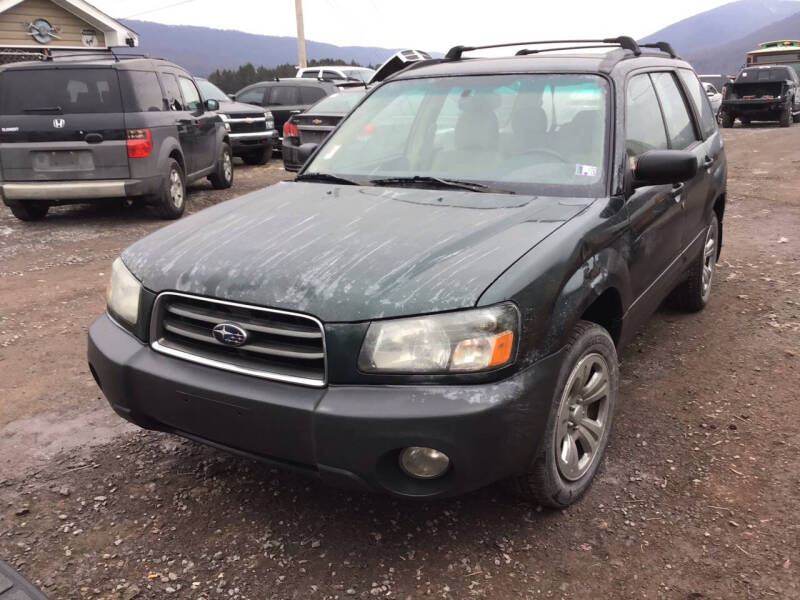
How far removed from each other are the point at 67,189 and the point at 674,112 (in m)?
6.31

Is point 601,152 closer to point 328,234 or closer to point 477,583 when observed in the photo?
point 328,234

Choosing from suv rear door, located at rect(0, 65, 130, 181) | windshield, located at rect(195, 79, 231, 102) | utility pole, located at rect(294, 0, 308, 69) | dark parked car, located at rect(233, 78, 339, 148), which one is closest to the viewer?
suv rear door, located at rect(0, 65, 130, 181)

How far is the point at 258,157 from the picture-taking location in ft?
44.1

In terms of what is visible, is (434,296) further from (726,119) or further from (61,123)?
(726,119)

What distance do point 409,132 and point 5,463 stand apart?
2519 millimetres

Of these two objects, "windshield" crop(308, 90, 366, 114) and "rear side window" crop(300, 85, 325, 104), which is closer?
"windshield" crop(308, 90, 366, 114)

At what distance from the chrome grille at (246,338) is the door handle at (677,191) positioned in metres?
2.26

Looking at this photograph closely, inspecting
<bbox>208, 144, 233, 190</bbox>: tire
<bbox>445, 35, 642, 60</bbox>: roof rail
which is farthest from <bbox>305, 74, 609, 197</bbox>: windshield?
<bbox>208, 144, 233, 190</bbox>: tire

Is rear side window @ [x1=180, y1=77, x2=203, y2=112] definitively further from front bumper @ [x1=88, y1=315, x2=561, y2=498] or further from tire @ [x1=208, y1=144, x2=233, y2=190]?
front bumper @ [x1=88, y1=315, x2=561, y2=498]

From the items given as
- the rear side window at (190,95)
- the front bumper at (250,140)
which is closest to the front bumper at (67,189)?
the rear side window at (190,95)

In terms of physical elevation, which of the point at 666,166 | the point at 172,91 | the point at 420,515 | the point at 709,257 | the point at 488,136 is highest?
the point at 172,91

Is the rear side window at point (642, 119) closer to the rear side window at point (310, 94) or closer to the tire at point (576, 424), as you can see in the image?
the tire at point (576, 424)

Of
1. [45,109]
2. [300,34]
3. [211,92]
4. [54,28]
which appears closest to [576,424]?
[45,109]

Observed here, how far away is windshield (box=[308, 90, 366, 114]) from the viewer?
10.6 meters
